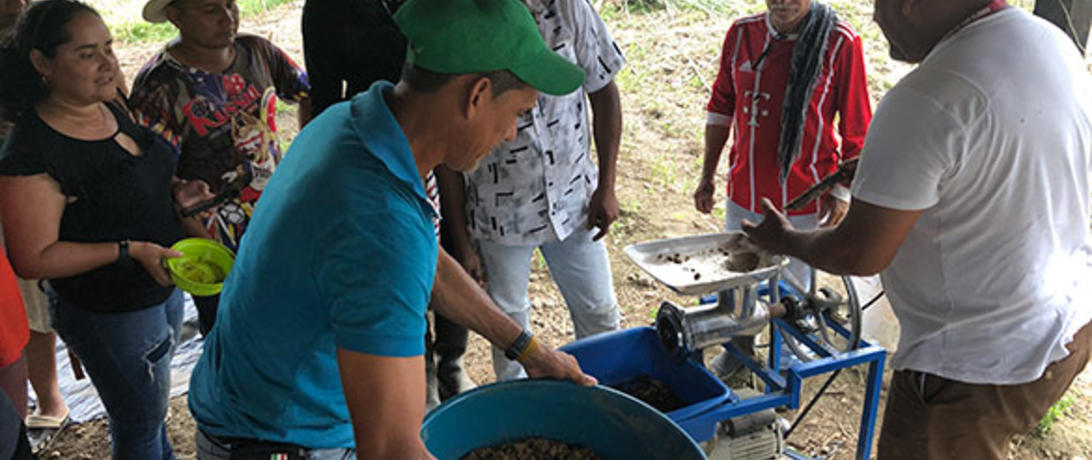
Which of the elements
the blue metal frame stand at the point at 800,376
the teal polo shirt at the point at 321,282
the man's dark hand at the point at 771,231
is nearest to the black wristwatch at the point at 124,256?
the teal polo shirt at the point at 321,282

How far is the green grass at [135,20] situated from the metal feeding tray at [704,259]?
741 centimetres

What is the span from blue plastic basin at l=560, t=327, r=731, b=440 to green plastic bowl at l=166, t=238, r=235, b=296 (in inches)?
41.5

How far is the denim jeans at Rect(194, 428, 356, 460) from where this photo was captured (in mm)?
1575

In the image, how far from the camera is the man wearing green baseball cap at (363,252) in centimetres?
120

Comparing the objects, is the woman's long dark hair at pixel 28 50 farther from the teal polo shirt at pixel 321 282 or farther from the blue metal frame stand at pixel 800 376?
the blue metal frame stand at pixel 800 376

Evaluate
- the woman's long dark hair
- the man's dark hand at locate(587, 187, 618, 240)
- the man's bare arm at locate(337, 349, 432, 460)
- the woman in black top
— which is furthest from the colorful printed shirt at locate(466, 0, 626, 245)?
the man's bare arm at locate(337, 349, 432, 460)

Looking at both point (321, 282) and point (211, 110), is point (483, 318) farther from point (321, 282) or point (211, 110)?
point (211, 110)

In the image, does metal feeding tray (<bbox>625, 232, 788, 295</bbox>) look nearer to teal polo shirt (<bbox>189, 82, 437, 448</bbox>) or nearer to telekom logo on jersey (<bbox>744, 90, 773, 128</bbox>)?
telekom logo on jersey (<bbox>744, 90, 773, 128</bbox>)

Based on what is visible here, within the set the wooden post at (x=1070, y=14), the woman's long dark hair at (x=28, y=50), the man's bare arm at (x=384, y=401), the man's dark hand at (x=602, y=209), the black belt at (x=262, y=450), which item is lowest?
the man's dark hand at (x=602, y=209)

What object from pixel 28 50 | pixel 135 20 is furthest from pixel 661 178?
pixel 135 20

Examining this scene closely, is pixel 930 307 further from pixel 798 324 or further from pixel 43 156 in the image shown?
pixel 43 156

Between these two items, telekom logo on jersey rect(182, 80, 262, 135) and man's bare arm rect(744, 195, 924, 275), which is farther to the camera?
telekom logo on jersey rect(182, 80, 262, 135)

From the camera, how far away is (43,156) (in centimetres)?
203

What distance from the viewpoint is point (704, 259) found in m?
2.27
